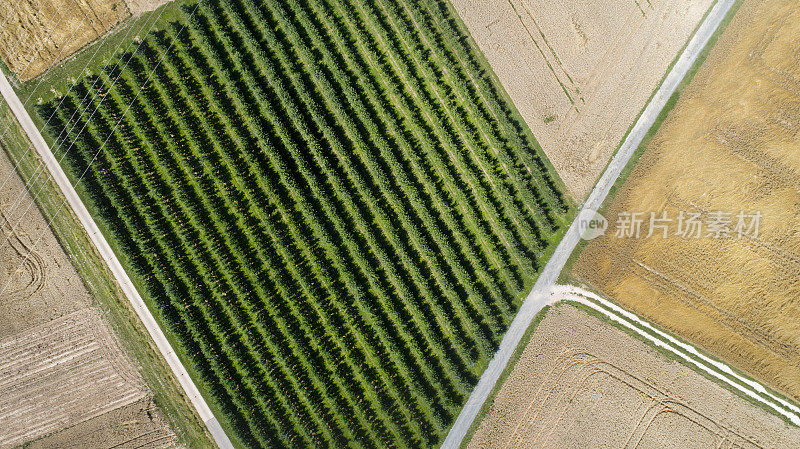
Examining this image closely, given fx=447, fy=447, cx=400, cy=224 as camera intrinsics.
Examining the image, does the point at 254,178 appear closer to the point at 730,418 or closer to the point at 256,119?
the point at 256,119

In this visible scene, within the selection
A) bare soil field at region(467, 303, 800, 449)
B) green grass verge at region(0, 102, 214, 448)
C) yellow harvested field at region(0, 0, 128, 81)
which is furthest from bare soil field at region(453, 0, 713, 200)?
green grass verge at region(0, 102, 214, 448)

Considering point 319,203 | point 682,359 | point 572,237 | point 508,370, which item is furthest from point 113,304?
point 682,359

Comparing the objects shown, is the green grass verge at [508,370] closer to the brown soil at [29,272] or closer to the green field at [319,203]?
the green field at [319,203]

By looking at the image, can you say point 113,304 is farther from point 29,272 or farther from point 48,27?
point 48,27

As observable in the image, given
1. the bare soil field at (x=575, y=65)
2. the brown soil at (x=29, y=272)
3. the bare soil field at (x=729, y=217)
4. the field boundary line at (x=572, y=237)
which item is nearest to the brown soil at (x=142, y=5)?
the brown soil at (x=29, y=272)

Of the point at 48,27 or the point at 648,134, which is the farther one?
the point at 648,134
